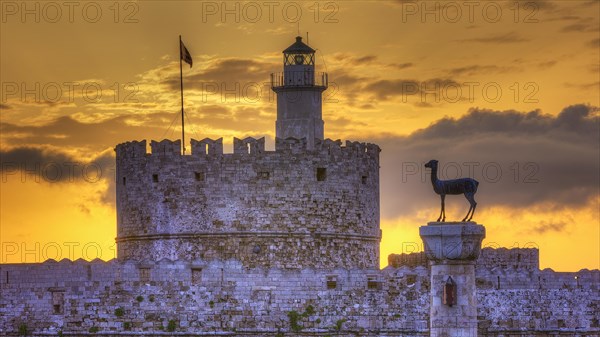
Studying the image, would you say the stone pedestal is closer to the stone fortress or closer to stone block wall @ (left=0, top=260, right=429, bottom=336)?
the stone fortress

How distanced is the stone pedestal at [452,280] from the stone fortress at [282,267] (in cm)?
3

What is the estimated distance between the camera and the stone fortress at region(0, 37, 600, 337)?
187 ft

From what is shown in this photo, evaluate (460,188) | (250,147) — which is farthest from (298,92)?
(460,188)

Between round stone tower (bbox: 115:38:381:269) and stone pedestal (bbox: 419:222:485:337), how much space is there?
666 inches

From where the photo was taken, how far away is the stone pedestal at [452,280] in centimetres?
4566

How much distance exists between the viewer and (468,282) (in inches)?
1815

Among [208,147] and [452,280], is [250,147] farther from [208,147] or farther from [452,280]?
[452,280]

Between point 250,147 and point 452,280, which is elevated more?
point 250,147

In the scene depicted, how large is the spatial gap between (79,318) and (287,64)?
1362 centimetres

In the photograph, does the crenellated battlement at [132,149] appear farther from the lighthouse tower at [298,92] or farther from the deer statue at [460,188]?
the deer statue at [460,188]

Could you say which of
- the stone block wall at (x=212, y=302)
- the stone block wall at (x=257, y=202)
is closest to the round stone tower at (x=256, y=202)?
the stone block wall at (x=257, y=202)

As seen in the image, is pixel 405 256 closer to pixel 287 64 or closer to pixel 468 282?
pixel 287 64

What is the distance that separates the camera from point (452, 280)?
45906mm

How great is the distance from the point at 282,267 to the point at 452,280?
17.3 metres
